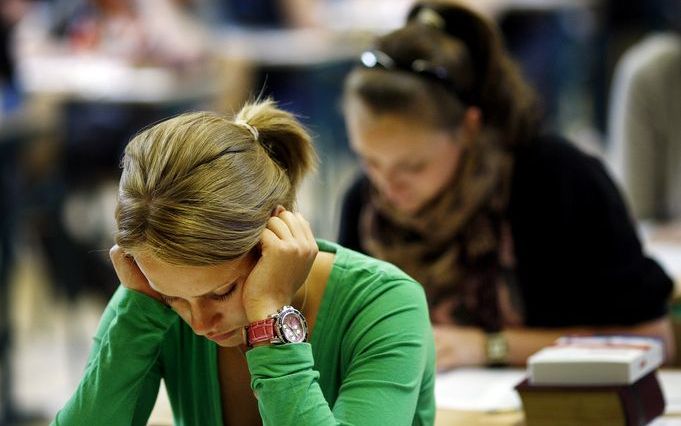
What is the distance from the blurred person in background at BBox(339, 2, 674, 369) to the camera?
2.42m

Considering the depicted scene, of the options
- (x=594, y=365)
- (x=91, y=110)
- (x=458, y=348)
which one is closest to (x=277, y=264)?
(x=594, y=365)

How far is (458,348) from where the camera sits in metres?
2.33

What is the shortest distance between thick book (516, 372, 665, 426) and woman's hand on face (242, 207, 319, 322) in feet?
1.61

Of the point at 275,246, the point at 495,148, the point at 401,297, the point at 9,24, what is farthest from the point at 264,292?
the point at 9,24

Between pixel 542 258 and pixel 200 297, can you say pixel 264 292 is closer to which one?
pixel 200 297

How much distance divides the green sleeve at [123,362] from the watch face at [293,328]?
0.19 m

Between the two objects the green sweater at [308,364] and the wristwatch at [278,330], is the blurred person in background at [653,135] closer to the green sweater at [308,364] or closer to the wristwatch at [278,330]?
the green sweater at [308,364]

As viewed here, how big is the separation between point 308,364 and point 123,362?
276 mm

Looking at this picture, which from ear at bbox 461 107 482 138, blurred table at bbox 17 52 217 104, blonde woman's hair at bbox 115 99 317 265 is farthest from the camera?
blurred table at bbox 17 52 217 104

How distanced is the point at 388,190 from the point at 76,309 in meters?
3.20

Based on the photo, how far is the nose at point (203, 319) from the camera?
5.08 ft

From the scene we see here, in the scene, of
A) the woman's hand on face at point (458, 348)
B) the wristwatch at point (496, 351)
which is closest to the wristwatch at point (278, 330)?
the woman's hand on face at point (458, 348)

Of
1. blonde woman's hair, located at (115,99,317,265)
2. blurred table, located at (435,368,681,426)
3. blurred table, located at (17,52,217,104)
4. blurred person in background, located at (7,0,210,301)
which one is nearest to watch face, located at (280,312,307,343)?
blonde woman's hair, located at (115,99,317,265)

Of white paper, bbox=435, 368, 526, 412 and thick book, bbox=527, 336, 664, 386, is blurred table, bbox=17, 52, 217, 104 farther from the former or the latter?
thick book, bbox=527, 336, 664, 386
